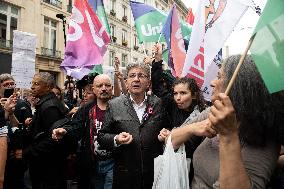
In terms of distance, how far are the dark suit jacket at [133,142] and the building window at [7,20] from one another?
17603 millimetres

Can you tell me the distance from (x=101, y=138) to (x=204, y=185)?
1.63m

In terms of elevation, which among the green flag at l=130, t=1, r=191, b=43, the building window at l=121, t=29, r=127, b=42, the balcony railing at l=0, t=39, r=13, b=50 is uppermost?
the building window at l=121, t=29, r=127, b=42

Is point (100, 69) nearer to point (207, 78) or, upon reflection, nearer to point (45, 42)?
point (207, 78)

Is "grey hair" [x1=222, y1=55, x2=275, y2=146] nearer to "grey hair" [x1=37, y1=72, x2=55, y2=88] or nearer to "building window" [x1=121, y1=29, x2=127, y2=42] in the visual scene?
"grey hair" [x1=37, y1=72, x2=55, y2=88]

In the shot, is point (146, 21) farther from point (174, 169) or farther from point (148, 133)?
point (174, 169)

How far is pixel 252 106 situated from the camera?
139 centimetres

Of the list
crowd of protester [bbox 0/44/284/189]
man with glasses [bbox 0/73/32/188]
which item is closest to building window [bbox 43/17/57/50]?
crowd of protester [bbox 0/44/284/189]

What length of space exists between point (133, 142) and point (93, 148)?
95 centimetres

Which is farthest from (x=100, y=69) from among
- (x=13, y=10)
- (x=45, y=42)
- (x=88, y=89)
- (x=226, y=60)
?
(x=45, y=42)

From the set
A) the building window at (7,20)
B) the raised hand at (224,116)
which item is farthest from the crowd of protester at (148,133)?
the building window at (7,20)

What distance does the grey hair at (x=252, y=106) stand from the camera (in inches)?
54.6

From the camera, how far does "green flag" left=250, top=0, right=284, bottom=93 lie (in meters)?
1.26

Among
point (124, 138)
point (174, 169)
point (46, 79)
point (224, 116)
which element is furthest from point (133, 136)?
point (224, 116)

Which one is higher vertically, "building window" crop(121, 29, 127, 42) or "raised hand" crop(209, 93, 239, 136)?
"building window" crop(121, 29, 127, 42)
